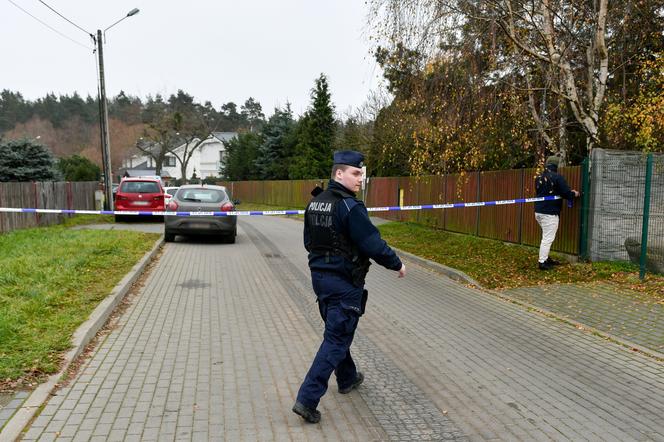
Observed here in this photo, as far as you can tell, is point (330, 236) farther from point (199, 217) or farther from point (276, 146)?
point (276, 146)

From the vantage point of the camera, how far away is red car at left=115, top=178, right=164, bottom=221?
63.5ft

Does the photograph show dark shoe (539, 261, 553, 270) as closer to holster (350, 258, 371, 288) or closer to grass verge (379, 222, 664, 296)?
grass verge (379, 222, 664, 296)

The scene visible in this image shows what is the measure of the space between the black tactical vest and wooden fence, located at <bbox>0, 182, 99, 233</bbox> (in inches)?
542

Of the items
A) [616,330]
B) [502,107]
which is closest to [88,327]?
[616,330]

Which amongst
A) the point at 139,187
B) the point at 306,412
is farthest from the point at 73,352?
the point at 139,187

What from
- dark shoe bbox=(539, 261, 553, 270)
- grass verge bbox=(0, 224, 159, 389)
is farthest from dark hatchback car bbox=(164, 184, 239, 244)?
dark shoe bbox=(539, 261, 553, 270)

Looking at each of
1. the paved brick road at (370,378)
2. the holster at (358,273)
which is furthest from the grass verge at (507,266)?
the holster at (358,273)

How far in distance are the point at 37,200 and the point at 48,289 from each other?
40.3ft

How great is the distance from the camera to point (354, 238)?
12.3ft

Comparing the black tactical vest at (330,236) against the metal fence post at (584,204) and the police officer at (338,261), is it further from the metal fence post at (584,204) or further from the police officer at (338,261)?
the metal fence post at (584,204)

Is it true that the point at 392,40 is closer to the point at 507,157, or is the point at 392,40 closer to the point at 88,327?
the point at 507,157

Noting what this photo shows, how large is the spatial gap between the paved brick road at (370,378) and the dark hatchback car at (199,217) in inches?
230

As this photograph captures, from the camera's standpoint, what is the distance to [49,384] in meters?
4.23

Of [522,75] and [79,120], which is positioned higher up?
[79,120]
